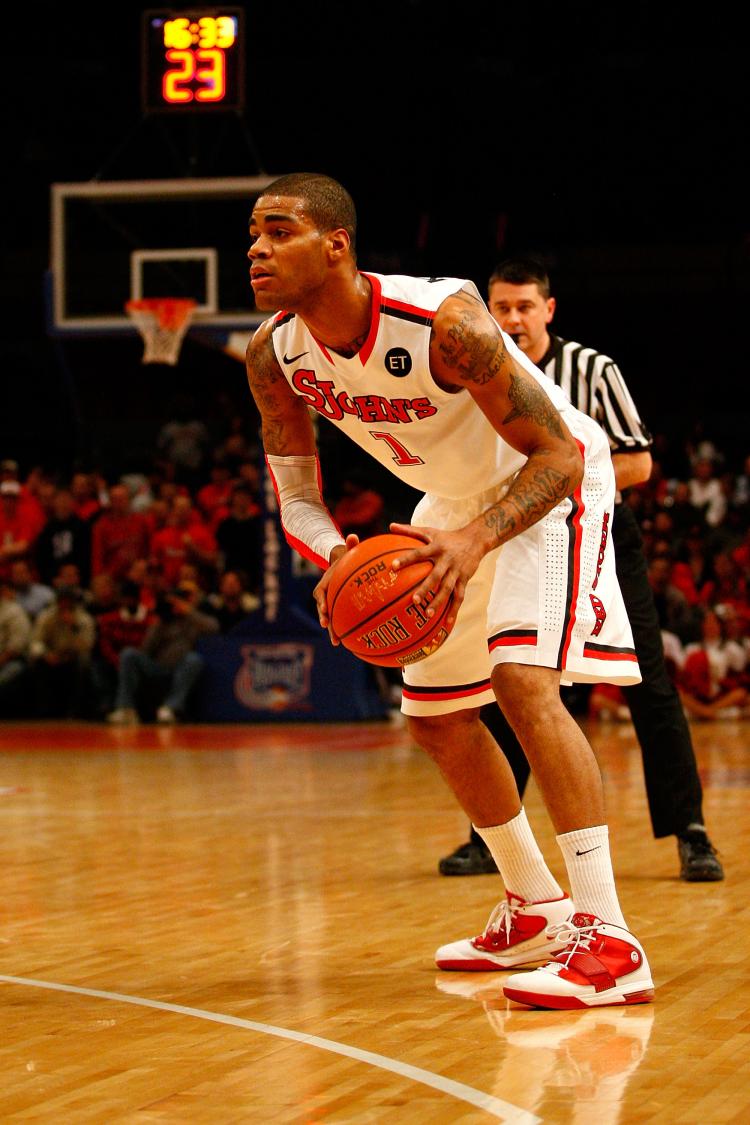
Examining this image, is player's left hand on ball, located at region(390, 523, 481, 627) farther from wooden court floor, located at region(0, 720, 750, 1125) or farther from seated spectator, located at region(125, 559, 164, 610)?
seated spectator, located at region(125, 559, 164, 610)

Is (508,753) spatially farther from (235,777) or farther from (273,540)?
(273,540)

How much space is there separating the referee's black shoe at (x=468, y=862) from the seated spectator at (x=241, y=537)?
9.72 metres

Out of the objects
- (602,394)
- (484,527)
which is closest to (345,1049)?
(484,527)

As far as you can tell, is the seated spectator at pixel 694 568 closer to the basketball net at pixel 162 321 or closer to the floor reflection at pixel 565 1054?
the basketball net at pixel 162 321

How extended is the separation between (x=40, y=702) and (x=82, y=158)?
929cm

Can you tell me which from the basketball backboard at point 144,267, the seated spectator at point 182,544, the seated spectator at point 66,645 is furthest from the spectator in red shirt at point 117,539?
the basketball backboard at point 144,267

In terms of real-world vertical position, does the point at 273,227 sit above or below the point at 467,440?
above

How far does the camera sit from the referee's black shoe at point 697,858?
5430mm

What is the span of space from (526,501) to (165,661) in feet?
36.2

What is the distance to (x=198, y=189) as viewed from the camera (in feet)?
44.9

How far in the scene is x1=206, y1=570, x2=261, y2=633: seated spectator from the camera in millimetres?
14750

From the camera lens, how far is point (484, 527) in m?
3.67

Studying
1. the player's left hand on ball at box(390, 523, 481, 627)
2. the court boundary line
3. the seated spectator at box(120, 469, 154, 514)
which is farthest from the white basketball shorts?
the seated spectator at box(120, 469, 154, 514)

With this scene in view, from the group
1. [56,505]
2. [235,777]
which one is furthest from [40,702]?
[235,777]
